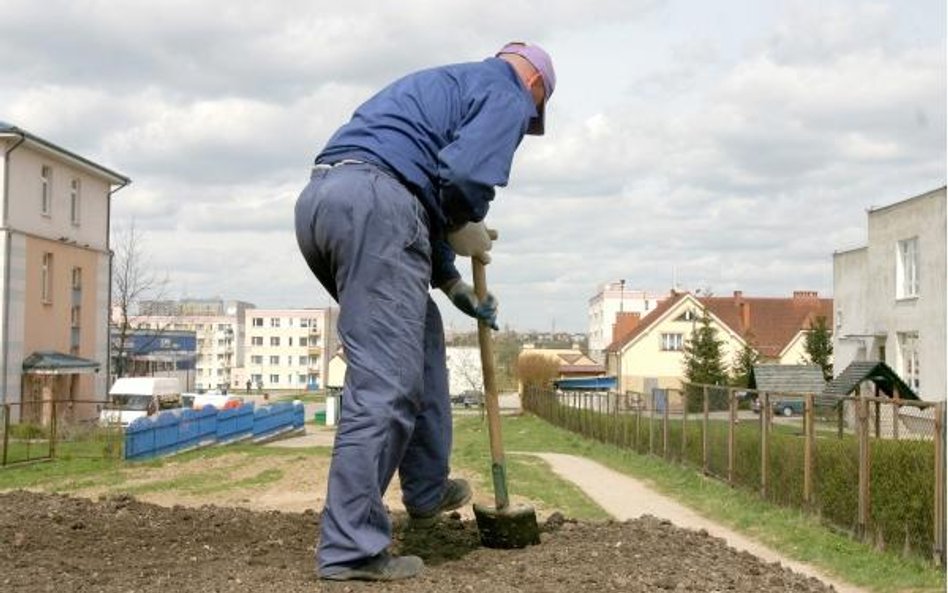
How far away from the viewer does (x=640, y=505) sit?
1500cm

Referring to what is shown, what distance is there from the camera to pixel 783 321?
8469cm

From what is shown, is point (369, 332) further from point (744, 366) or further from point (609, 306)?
point (609, 306)

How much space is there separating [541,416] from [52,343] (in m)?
20.5

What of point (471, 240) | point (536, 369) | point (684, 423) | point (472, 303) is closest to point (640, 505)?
point (684, 423)

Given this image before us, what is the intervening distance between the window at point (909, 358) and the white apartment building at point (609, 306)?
88.6 m

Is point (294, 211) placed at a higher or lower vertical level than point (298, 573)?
higher

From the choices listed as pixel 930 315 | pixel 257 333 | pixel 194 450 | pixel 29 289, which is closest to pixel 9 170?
pixel 29 289

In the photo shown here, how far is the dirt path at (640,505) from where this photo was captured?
9.94 m

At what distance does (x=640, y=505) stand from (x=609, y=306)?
125m

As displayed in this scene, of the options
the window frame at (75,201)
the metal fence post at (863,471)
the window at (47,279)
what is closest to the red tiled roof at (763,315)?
the window frame at (75,201)

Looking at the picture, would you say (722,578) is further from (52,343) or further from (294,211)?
(52,343)

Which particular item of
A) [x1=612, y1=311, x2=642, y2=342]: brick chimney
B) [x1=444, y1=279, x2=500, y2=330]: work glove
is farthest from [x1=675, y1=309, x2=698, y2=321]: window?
[x1=444, y1=279, x2=500, y2=330]: work glove

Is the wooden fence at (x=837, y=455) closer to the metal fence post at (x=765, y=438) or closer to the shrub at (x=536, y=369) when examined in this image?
the metal fence post at (x=765, y=438)

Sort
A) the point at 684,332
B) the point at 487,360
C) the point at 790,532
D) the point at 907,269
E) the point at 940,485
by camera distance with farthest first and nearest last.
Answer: the point at 684,332 < the point at 907,269 < the point at 790,532 < the point at 940,485 < the point at 487,360
